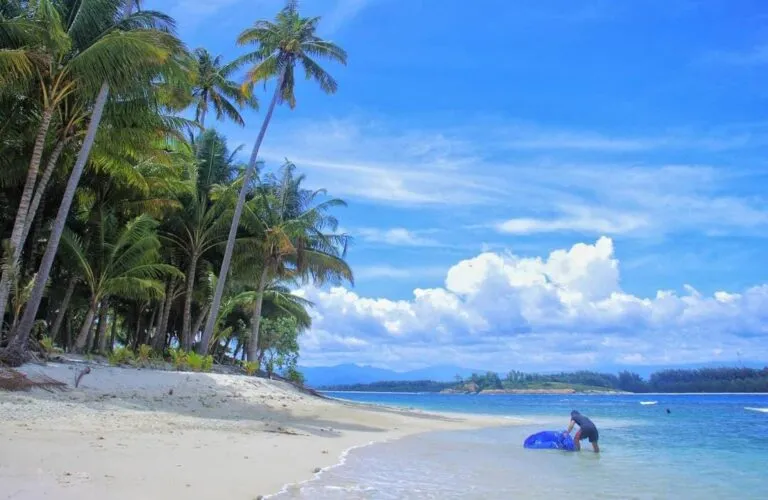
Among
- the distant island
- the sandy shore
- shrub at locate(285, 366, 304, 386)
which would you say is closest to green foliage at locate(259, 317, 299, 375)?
shrub at locate(285, 366, 304, 386)

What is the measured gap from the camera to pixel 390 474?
8273 mm

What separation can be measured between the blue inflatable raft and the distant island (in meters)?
117

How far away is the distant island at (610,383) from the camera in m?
114

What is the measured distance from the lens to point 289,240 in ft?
80.8

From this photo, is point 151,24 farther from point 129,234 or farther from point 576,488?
point 576,488

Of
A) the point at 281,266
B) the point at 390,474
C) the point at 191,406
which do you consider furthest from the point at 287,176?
the point at 390,474

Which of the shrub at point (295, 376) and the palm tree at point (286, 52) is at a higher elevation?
the palm tree at point (286, 52)

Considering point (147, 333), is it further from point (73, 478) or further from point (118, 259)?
point (73, 478)

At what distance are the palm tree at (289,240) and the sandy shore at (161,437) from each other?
853cm

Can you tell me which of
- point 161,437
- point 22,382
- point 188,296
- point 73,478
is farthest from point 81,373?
point 188,296

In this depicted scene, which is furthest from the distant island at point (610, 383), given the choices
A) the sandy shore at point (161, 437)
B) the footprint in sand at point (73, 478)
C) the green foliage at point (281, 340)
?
the footprint in sand at point (73, 478)

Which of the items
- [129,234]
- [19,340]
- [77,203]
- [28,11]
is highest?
[28,11]

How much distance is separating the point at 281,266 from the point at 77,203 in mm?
9533

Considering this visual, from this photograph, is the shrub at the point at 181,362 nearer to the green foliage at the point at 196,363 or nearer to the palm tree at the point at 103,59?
the green foliage at the point at 196,363
